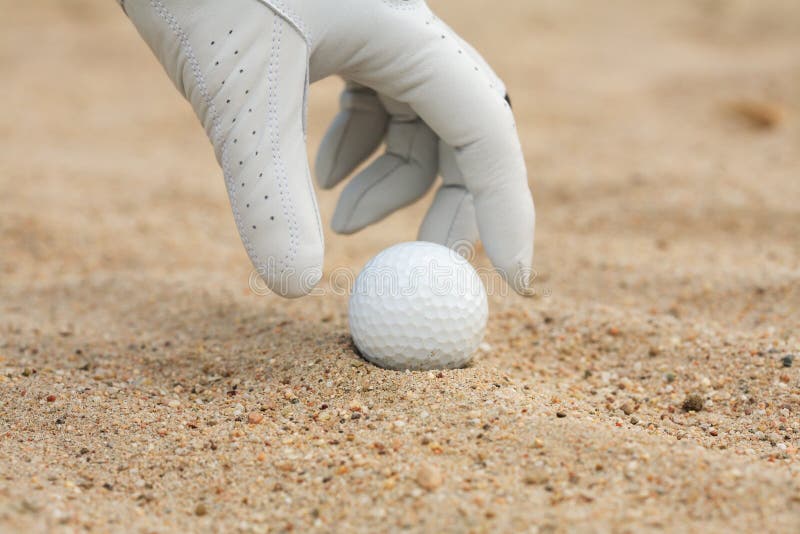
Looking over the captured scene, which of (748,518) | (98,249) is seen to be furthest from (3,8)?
(748,518)

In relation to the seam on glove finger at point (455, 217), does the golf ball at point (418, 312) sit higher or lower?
lower

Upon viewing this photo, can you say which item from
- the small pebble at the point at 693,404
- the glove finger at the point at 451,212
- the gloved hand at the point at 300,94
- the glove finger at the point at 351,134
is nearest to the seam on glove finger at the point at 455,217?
the glove finger at the point at 451,212

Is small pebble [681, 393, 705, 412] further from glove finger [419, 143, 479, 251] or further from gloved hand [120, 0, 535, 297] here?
glove finger [419, 143, 479, 251]

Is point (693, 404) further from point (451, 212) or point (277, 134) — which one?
point (277, 134)

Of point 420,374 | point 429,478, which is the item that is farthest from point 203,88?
point 429,478

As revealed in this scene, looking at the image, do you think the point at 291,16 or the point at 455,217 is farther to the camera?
the point at 455,217

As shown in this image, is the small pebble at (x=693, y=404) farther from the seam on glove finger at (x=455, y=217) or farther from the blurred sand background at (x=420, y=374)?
the seam on glove finger at (x=455, y=217)
